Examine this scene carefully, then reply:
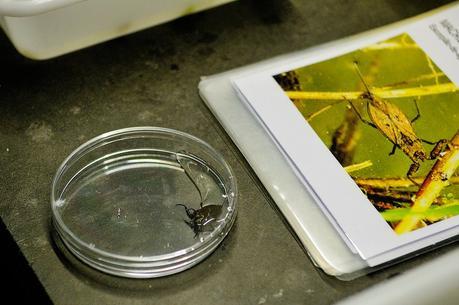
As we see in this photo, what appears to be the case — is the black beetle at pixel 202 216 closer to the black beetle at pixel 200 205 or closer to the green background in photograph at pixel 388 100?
the black beetle at pixel 200 205

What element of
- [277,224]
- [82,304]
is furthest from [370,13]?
[82,304]

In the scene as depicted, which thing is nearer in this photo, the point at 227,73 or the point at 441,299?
the point at 441,299

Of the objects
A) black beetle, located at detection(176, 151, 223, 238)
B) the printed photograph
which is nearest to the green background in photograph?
the printed photograph

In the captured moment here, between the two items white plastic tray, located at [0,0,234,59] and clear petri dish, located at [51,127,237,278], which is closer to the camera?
clear petri dish, located at [51,127,237,278]

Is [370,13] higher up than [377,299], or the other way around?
[370,13]

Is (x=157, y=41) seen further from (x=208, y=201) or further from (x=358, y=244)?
(x=358, y=244)

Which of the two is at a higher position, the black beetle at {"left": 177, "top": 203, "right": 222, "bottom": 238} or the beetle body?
the beetle body

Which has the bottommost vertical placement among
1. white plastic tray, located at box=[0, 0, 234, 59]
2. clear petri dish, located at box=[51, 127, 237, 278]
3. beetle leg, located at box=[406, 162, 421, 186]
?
clear petri dish, located at box=[51, 127, 237, 278]

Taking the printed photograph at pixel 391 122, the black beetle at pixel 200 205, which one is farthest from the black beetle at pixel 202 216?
the printed photograph at pixel 391 122

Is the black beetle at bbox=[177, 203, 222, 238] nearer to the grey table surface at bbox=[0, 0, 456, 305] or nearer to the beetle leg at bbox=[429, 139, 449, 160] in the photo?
the grey table surface at bbox=[0, 0, 456, 305]
